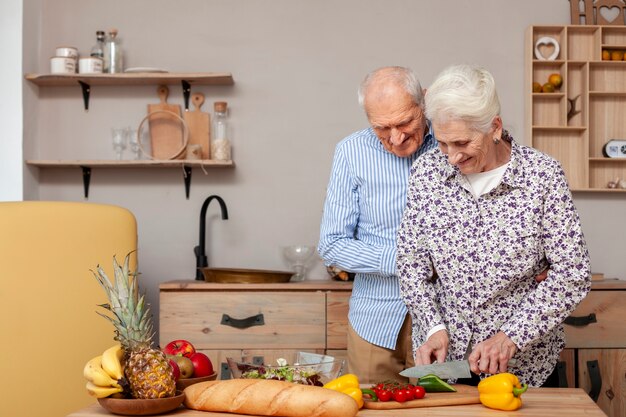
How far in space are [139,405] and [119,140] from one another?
96.2 inches

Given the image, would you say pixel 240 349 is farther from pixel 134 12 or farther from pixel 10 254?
pixel 134 12

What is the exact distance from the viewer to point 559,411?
1.77 meters

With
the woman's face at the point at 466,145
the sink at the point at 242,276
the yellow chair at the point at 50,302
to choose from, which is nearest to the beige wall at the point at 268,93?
the sink at the point at 242,276

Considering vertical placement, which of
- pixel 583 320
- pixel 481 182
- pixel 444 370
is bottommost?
pixel 583 320

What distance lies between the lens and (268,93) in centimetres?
406

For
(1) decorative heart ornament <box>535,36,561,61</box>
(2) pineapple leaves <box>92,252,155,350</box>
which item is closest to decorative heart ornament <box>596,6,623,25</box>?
(1) decorative heart ornament <box>535,36,561,61</box>

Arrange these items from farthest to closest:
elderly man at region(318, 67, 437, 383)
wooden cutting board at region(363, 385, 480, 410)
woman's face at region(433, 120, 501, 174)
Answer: elderly man at region(318, 67, 437, 383) → woman's face at region(433, 120, 501, 174) → wooden cutting board at region(363, 385, 480, 410)

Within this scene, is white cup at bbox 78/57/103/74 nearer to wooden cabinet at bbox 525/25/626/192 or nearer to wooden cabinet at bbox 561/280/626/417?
wooden cabinet at bbox 525/25/626/192

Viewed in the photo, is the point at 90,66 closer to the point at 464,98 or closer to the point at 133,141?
the point at 133,141

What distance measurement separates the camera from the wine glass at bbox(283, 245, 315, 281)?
3.88m

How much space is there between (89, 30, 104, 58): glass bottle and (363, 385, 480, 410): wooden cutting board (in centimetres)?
266

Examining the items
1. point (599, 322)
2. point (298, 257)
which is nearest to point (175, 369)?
point (298, 257)

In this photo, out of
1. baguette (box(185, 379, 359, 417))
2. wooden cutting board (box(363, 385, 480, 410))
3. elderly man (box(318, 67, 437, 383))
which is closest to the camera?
baguette (box(185, 379, 359, 417))

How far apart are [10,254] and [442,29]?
2413 mm
